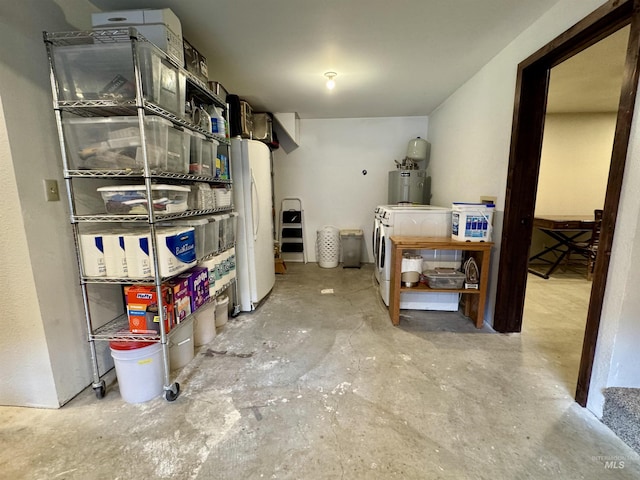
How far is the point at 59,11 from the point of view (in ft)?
5.08

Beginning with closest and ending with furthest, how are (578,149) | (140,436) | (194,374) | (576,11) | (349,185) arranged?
(140,436) → (576,11) → (194,374) → (578,149) → (349,185)

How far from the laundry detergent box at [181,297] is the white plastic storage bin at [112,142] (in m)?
0.66

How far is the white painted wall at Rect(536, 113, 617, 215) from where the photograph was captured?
4.34 meters

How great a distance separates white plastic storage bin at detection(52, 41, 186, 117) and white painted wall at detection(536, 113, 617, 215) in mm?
5116

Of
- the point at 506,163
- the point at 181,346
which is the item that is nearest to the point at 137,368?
the point at 181,346

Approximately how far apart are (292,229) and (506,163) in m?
3.28

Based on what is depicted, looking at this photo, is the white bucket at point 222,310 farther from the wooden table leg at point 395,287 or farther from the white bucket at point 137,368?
the wooden table leg at point 395,287

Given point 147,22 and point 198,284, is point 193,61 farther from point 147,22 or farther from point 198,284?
point 198,284

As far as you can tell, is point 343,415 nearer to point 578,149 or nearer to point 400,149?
point 400,149

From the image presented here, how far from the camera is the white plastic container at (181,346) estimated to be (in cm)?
189

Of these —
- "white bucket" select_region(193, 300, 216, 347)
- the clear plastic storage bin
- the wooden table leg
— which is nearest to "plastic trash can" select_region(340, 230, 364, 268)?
the wooden table leg

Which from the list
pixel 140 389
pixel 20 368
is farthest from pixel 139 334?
pixel 20 368

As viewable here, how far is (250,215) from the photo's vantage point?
275cm

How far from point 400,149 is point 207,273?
3729 mm
